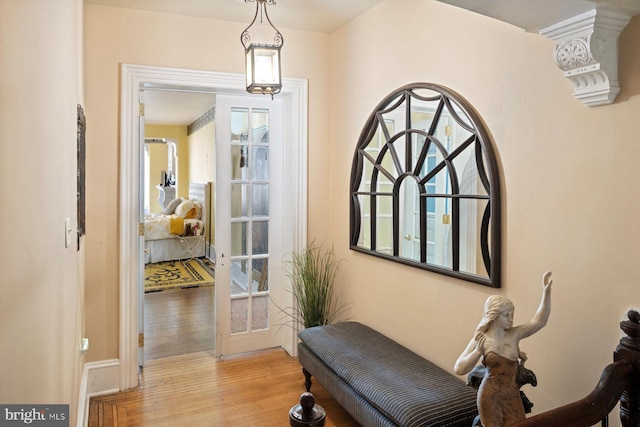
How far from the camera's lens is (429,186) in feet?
8.37

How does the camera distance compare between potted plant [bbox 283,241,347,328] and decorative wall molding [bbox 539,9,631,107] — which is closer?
decorative wall molding [bbox 539,9,631,107]

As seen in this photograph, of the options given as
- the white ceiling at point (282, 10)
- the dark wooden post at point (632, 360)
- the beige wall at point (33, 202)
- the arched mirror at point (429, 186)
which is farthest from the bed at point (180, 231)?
the dark wooden post at point (632, 360)

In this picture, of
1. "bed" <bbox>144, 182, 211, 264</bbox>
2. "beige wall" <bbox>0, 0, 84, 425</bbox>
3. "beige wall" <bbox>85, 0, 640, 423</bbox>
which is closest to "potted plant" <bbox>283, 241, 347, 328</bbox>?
"beige wall" <bbox>85, 0, 640, 423</bbox>

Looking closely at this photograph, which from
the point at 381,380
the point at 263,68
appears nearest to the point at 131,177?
the point at 263,68

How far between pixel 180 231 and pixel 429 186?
238 inches

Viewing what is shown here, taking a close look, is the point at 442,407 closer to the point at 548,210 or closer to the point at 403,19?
the point at 548,210

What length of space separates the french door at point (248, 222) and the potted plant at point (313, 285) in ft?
0.59

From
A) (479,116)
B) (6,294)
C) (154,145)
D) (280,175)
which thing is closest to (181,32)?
(280,175)

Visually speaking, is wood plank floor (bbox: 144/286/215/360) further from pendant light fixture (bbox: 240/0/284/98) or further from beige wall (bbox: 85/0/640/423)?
pendant light fixture (bbox: 240/0/284/98)

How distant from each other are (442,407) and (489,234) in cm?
84

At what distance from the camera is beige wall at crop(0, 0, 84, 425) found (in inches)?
33.9

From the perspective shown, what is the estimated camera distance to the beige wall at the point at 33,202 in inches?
33.9

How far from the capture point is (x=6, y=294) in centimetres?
85

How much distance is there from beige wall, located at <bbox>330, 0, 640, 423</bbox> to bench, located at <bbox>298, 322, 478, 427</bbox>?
0.24 metres
